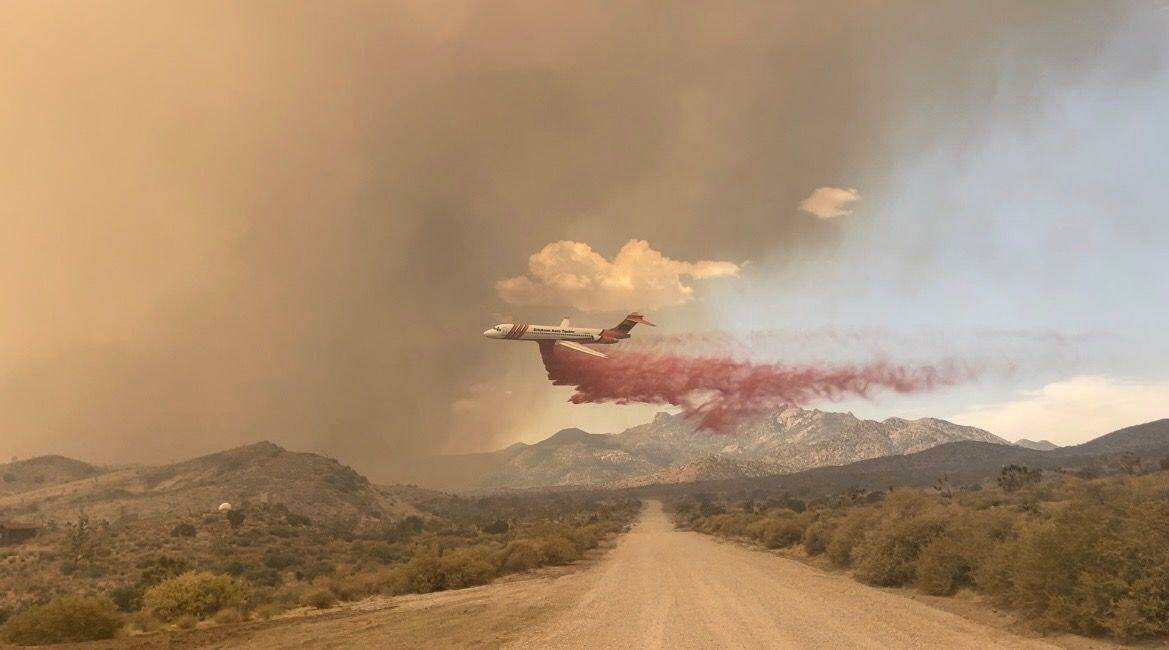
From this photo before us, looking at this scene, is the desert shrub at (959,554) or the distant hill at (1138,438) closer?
the desert shrub at (959,554)

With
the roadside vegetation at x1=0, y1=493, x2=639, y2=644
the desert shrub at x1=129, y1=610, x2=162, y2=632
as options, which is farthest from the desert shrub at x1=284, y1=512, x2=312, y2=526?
the desert shrub at x1=129, y1=610, x2=162, y2=632

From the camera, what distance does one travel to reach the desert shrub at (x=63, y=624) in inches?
720

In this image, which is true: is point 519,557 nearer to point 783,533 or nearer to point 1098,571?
point 783,533

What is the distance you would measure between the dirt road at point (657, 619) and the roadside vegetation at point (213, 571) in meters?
3.12

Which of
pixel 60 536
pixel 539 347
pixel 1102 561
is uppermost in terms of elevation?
pixel 539 347

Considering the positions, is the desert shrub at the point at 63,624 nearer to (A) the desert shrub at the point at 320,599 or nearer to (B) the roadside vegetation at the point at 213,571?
(B) the roadside vegetation at the point at 213,571

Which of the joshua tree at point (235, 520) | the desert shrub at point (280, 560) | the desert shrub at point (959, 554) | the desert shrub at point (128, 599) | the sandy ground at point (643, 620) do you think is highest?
the desert shrub at point (959, 554)

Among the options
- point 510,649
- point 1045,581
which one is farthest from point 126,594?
point 1045,581

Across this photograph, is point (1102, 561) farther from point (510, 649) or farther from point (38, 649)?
point (38, 649)

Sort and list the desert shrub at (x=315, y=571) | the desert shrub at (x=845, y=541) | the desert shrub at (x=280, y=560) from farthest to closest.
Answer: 1. the desert shrub at (x=280, y=560)
2. the desert shrub at (x=315, y=571)
3. the desert shrub at (x=845, y=541)

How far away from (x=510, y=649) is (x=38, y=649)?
14.0 meters

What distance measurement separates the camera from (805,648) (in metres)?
13.7

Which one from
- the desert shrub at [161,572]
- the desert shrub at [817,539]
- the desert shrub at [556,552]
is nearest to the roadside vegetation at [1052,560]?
the desert shrub at [817,539]

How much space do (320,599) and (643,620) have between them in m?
15.0
